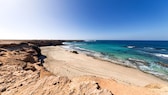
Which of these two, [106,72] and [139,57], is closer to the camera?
[106,72]

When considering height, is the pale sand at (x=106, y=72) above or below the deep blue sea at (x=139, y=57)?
above

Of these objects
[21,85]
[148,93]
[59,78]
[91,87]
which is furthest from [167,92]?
[21,85]

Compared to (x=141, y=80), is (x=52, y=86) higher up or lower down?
higher up

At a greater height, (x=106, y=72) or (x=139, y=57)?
(x=106, y=72)

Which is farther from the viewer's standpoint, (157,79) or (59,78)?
(157,79)

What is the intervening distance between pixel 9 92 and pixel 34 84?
1.11 m

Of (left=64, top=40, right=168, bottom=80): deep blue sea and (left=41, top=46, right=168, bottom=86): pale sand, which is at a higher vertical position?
(left=41, top=46, right=168, bottom=86): pale sand

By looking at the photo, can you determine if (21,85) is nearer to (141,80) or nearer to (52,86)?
(52,86)

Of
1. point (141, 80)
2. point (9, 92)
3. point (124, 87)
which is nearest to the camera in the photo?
point (9, 92)

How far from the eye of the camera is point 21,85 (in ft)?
20.0

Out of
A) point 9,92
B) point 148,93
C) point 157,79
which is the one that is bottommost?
point 157,79

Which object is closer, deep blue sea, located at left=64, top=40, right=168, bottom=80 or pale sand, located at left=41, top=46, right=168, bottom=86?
pale sand, located at left=41, top=46, right=168, bottom=86

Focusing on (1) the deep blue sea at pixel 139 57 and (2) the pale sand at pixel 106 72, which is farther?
(1) the deep blue sea at pixel 139 57

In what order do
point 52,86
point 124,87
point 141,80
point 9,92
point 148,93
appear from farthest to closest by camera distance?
point 141,80
point 124,87
point 148,93
point 52,86
point 9,92
